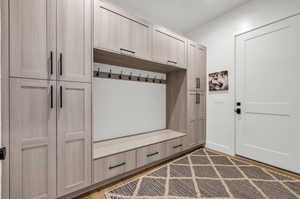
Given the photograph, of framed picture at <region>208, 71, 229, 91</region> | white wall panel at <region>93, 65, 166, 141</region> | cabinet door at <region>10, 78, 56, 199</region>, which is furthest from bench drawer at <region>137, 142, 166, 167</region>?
framed picture at <region>208, 71, 229, 91</region>

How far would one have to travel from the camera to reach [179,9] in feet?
8.69

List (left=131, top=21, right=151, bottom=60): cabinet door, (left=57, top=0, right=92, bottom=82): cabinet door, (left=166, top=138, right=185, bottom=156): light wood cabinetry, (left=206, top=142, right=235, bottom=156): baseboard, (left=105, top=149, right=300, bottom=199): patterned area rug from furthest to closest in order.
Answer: (left=206, top=142, right=235, bottom=156): baseboard
(left=166, top=138, right=185, bottom=156): light wood cabinetry
(left=131, top=21, right=151, bottom=60): cabinet door
(left=105, top=149, right=300, bottom=199): patterned area rug
(left=57, top=0, right=92, bottom=82): cabinet door

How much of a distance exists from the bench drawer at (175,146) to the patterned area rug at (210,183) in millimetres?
197

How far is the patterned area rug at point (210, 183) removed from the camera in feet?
5.32

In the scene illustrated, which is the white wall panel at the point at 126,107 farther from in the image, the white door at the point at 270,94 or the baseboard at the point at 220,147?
the white door at the point at 270,94

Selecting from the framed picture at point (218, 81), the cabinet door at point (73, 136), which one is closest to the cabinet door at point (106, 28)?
the cabinet door at point (73, 136)

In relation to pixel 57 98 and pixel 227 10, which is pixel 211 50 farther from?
pixel 57 98

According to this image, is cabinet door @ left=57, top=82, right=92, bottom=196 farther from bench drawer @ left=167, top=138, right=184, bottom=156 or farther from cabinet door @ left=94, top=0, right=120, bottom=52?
bench drawer @ left=167, top=138, right=184, bottom=156

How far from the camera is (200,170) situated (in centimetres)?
217

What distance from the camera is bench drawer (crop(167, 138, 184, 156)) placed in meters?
2.42

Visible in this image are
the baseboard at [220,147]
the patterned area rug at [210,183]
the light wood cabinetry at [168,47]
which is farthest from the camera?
the baseboard at [220,147]

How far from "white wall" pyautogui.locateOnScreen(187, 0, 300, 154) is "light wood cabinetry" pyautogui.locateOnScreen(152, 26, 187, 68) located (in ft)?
2.62

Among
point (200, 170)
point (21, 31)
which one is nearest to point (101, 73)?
point (21, 31)

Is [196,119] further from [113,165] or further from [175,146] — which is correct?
[113,165]
